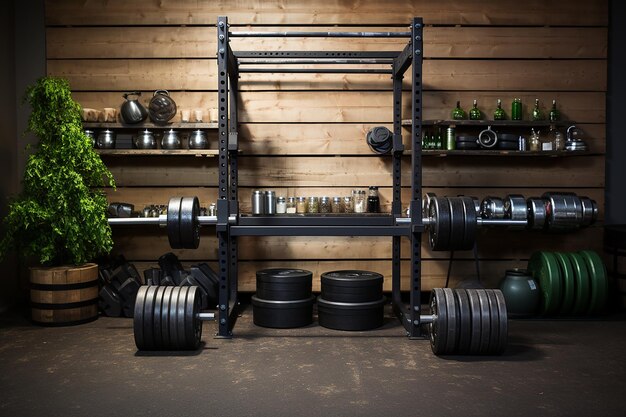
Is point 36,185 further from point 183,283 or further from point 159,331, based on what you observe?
point 159,331

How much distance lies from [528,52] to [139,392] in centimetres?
417

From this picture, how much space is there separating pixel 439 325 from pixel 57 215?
2802 mm

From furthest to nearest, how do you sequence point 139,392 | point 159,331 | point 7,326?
point 7,326
point 159,331
point 139,392

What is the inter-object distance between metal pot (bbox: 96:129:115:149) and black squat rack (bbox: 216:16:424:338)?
1017 millimetres

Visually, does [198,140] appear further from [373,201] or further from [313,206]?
[373,201]

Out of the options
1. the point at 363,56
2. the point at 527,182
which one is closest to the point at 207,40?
the point at 363,56

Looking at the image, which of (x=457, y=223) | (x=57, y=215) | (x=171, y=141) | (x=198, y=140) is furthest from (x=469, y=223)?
(x=57, y=215)

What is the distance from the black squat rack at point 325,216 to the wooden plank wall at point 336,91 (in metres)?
0.33

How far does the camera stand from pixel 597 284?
425cm

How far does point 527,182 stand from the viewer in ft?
16.1

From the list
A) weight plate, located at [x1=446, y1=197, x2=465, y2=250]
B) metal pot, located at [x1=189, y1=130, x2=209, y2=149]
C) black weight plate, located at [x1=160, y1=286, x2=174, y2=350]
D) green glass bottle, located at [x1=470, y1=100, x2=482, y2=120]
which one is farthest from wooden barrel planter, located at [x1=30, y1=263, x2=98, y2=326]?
green glass bottle, located at [x1=470, y1=100, x2=482, y2=120]

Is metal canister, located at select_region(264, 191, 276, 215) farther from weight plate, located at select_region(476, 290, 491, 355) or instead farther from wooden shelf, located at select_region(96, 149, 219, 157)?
weight plate, located at select_region(476, 290, 491, 355)

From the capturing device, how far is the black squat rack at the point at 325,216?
361cm

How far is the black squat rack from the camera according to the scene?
361cm
